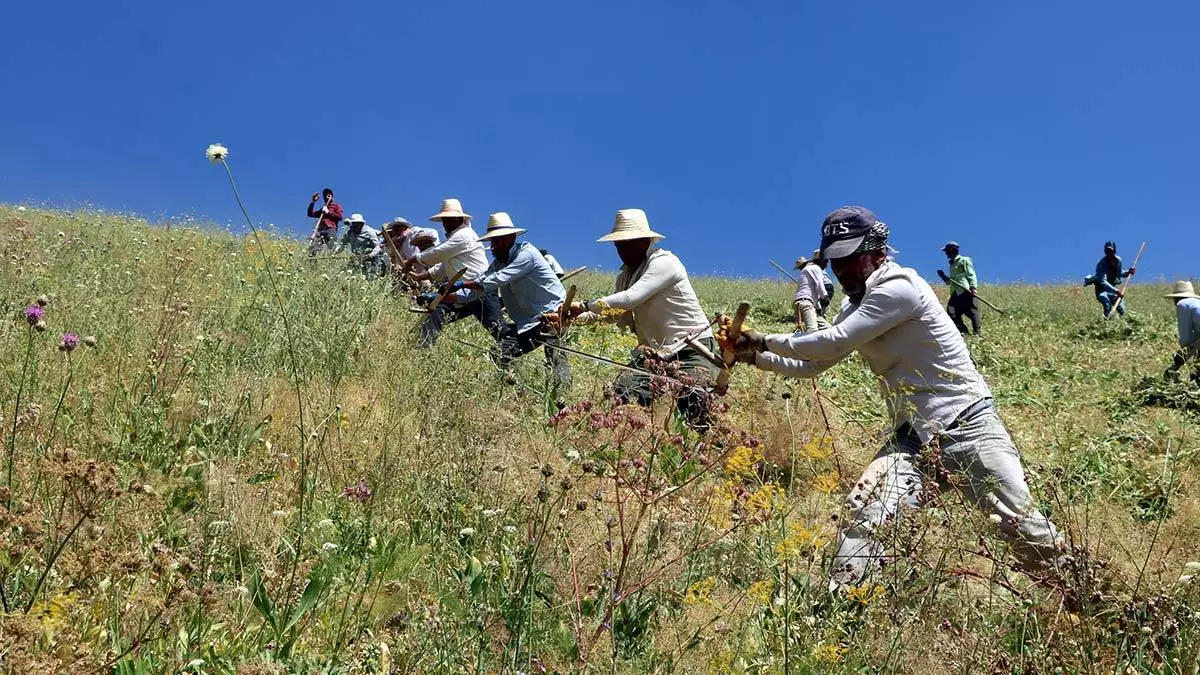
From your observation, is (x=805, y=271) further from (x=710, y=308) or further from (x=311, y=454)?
(x=311, y=454)

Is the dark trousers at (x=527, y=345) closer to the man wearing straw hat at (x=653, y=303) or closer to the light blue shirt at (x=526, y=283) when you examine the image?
the light blue shirt at (x=526, y=283)

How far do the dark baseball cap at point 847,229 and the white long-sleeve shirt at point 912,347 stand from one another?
0.58ft

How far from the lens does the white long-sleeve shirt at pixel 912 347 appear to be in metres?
3.78

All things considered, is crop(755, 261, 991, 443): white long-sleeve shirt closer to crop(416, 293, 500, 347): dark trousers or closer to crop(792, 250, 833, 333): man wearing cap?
crop(416, 293, 500, 347): dark trousers

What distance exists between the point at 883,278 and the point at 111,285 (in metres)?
5.47

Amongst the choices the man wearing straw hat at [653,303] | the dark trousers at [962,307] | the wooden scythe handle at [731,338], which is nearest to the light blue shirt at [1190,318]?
the dark trousers at [962,307]

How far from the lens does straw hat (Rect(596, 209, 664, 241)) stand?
20.2 ft

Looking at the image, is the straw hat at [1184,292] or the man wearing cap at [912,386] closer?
the man wearing cap at [912,386]

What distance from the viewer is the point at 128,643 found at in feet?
7.13

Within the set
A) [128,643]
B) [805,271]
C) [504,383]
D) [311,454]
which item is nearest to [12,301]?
[311,454]

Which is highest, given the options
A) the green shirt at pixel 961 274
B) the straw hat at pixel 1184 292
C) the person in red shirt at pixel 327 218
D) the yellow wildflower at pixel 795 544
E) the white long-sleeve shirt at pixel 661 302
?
the person in red shirt at pixel 327 218

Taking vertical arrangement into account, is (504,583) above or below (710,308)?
below

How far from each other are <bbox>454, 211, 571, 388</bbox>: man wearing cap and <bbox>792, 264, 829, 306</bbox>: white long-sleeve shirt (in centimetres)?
480

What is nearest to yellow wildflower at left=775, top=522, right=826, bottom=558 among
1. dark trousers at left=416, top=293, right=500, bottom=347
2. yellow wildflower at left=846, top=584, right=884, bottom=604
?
yellow wildflower at left=846, top=584, right=884, bottom=604
